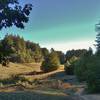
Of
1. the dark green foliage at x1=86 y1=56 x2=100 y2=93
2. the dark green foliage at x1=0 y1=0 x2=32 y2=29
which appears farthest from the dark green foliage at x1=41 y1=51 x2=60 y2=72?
the dark green foliage at x1=0 y1=0 x2=32 y2=29

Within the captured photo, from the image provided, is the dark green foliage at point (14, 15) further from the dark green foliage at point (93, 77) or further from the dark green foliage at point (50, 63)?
the dark green foliage at point (50, 63)

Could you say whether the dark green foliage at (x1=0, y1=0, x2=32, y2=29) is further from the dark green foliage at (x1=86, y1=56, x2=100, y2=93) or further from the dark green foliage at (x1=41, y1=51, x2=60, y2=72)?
the dark green foliage at (x1=41, y1=51, x2=60, y2=72)

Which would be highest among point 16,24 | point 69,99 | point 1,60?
point 16,24

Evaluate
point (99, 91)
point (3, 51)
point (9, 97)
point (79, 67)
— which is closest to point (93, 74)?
point (99, 91)

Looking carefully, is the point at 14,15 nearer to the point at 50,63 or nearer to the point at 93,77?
the point at 93,77

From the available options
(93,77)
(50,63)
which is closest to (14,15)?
(93,77)

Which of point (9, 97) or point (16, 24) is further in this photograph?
point (9, 97)

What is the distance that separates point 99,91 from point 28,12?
31.0 metres

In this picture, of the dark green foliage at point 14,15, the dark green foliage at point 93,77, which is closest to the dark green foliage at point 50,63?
the dark green foliage at point 93,77

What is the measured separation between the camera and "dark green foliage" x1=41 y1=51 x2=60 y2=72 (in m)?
110

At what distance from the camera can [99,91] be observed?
50.5 metres

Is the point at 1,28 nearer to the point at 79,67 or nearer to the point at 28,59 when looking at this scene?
the point at 79,67

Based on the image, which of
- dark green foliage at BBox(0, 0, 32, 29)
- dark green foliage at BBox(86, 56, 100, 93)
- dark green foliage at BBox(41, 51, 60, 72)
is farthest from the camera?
dark green foliage at BBox(41, 51, 60, 72)

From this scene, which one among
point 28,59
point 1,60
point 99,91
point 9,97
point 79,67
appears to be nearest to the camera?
point 1,60
